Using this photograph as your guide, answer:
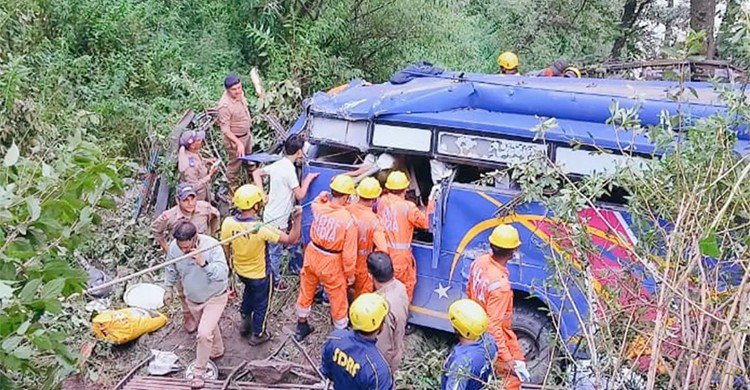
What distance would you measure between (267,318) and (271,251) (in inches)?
23.6

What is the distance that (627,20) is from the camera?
45.0ft

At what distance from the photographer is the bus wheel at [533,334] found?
6.07 meters

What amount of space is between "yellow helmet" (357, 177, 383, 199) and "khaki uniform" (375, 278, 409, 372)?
3.58 ft

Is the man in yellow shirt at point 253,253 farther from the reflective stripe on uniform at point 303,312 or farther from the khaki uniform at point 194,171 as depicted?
the khaki uniform at point 194,171

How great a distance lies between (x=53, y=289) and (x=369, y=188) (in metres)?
4.21

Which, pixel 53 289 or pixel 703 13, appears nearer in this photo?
pixel 53 289

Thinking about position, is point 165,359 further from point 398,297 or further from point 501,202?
point 501,202

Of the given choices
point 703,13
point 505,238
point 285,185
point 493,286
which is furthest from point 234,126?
point 703,13

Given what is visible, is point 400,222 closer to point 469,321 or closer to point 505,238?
point 505,238

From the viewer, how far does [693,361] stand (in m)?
2.88

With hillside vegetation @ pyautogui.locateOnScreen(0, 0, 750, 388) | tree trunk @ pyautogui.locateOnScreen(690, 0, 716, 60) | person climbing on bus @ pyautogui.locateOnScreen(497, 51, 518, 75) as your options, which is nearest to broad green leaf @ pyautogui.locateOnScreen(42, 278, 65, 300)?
hillside vegetation @ pyautogui.locateOnScreen(0, 0, 750, 388)

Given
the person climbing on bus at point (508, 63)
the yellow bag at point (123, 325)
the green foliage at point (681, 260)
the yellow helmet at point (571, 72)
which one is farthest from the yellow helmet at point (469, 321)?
the person climbing on bus at point (508, 63)

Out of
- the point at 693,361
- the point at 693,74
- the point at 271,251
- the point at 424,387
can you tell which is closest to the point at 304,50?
the point at 271,251

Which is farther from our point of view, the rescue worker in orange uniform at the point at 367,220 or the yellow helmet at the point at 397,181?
the yellow helmet at the point at 397,181
